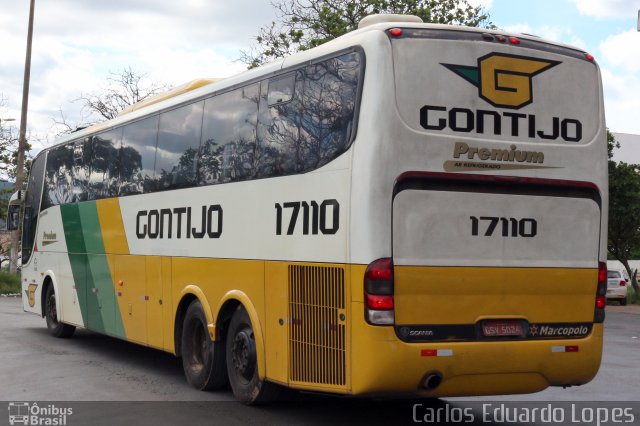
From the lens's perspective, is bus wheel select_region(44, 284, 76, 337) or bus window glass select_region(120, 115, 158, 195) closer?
bus window glass select_region(120, 115, 158, 195)

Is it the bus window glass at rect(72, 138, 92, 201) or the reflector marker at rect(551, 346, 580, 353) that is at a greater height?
the bus window glass at rect(72, 138, 92, 201)

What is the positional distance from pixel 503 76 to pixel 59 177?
33.8 feet

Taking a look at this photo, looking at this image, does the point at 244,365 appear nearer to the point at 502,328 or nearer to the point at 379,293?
the point at 379,293

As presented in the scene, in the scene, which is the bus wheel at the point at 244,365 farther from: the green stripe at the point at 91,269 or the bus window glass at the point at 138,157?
the green stripe at the point at 91,269

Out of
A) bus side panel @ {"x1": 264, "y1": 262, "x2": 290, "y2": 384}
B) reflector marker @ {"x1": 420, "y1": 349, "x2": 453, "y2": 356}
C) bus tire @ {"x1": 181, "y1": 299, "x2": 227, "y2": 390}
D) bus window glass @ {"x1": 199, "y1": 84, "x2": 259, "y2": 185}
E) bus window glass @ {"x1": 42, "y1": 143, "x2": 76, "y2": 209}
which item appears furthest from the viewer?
bus window glass @ {"x1": 42, "y1": 143, "x2": 76, "y2": 209}

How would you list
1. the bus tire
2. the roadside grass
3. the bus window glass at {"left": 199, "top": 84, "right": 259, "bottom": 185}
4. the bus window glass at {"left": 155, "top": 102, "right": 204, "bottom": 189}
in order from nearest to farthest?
the bus window glass at {"left": 199, "top": 84, "right": 259, "bottom": 185} < the bus tire < the bus window glass at {"left": 155, "top": 102, "right": 204, "bottom": 189} < the roadside grass

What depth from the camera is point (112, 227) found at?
1403 centimetres

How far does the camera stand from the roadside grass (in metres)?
34.1

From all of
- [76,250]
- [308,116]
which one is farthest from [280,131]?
[76,250]

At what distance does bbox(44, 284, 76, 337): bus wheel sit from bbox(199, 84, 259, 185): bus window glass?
6.79m

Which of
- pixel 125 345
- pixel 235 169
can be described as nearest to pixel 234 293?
pixel 235 169

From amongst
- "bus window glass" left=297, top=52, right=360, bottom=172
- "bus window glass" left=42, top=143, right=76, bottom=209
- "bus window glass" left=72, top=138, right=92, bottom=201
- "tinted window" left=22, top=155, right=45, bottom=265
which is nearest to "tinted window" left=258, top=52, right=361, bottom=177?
"bus window glass" left=297, top=52, right=360, bottom=172

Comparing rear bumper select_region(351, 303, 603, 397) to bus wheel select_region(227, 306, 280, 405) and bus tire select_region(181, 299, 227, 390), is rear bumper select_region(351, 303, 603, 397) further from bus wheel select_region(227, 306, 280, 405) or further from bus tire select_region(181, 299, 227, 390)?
bus tire select_region(181, 299, 227, 390)

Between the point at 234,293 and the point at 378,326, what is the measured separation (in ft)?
8.81
